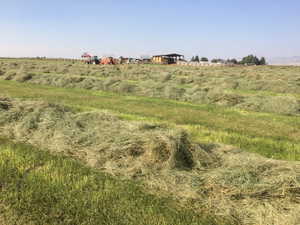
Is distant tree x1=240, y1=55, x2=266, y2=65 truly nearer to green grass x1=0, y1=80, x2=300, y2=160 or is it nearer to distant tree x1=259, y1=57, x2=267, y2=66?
distant tree x1=259, y1=57, x2=267, y2=66

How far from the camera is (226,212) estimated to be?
4.46 meters

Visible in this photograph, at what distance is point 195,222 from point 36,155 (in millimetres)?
3840

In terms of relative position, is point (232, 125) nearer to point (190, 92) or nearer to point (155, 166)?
point (155, 166)

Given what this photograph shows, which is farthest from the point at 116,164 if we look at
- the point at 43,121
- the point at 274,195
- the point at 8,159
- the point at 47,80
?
the point at 47,80

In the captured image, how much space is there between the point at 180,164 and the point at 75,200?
221 cm

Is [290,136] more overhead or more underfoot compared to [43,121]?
more underfoot

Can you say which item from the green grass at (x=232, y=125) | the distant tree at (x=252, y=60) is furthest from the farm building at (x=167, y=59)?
the green grass at (x=232, y=125)

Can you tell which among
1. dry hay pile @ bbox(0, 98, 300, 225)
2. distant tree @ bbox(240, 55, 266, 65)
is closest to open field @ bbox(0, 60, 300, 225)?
dry hay pile @ bbox(0, 98, 300, 225)

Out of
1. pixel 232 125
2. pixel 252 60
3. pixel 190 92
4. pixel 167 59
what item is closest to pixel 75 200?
pixel 232 125

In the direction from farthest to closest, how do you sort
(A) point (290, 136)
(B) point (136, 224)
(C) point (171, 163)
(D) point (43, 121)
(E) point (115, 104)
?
(E) point (115, 104), (A) point (290, 136), (D) point (43, 121), (C) point (171, 163), (B) point (136, 224)

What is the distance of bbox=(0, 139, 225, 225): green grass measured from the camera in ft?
13.9

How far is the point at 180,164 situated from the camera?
6090 millimetres

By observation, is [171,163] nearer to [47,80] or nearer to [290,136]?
[290,136]

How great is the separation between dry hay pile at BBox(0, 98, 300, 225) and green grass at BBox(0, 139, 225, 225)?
38 centimetres
